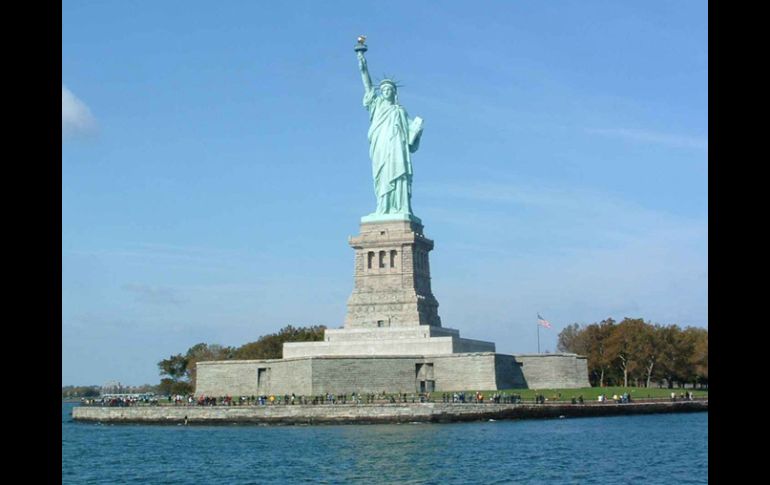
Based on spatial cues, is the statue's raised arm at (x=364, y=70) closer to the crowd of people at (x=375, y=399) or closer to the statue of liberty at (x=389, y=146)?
the statue of liberty at (x=389, y=146)

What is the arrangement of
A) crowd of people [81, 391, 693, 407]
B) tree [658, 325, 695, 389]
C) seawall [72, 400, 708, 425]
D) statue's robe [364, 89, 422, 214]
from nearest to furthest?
seawall [72, 400, 708, 425] < crowd of people [81, 391, 693, 407] < statue's robe [364, 89, 422, 214] < tree [658, 325, 695, 389]

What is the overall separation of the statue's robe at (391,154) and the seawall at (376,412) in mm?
16662

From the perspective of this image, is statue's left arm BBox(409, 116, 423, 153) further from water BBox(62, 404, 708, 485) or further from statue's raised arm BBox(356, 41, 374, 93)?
water BBox(62, 404, 708, 485)

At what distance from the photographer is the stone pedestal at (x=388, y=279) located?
67.8 m

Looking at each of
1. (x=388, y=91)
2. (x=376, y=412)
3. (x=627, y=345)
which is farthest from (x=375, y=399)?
(x=627, y=345)

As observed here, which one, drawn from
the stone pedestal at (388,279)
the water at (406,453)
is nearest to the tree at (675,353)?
Answer: the stone pedestal at (388,279)

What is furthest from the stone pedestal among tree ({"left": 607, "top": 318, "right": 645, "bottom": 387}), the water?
tree ({"left": 607, "top": 318, "right": 645, "bottom": 387})

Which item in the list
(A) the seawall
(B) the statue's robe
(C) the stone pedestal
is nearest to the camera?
(A) the seawall

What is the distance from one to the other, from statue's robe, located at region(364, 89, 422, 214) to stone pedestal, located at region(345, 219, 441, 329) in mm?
1746

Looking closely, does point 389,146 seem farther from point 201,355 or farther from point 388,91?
point 201,355

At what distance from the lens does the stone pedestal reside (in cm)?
6775
